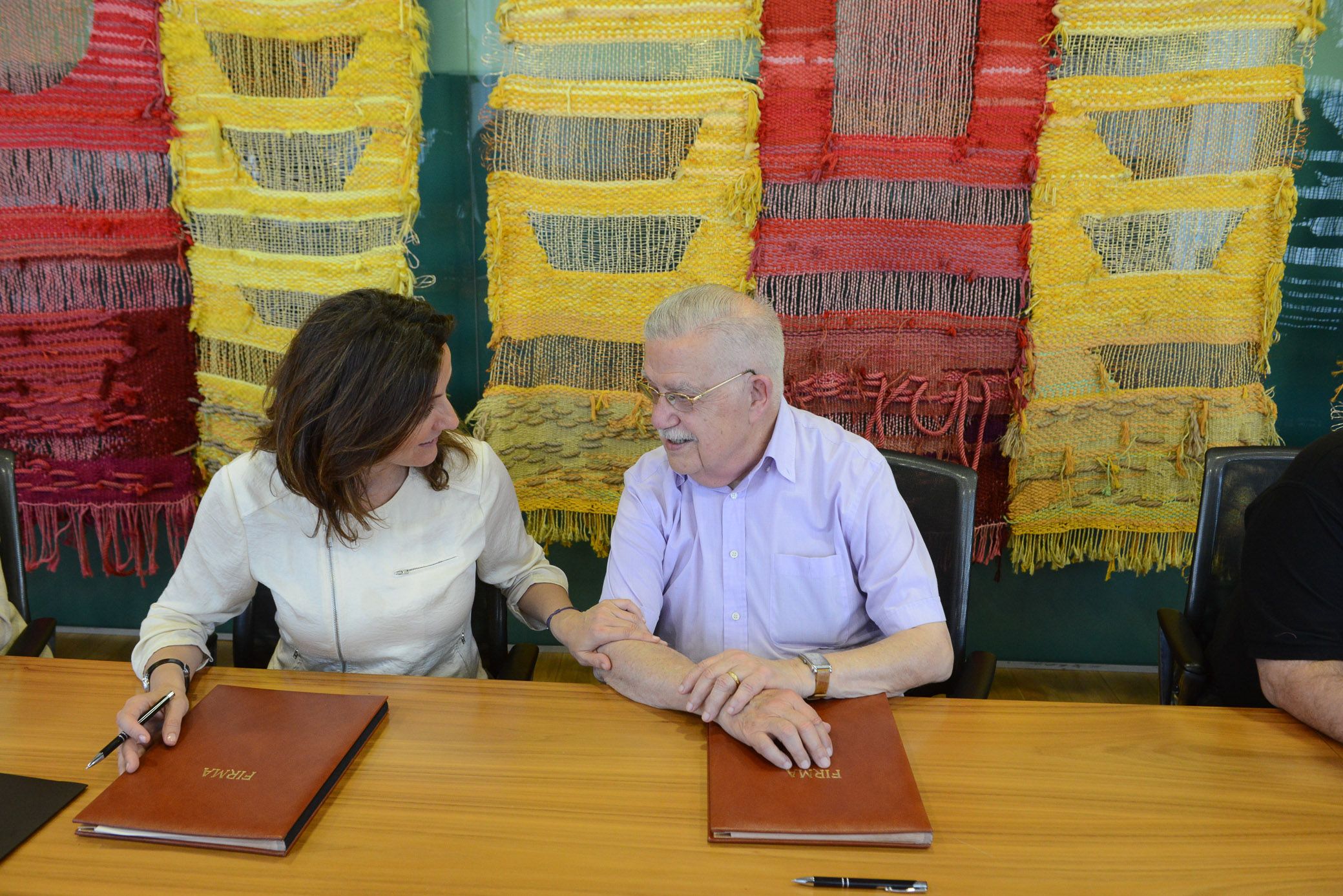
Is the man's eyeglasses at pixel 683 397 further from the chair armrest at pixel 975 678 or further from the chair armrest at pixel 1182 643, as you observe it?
the chair armrest at pixel 1182 643

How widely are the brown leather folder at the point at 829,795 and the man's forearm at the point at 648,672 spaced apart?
0.09 meters

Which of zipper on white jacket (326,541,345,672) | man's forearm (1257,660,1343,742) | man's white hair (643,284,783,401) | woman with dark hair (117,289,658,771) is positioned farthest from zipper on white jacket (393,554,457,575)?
man's forearm (1257,660,1343,742)

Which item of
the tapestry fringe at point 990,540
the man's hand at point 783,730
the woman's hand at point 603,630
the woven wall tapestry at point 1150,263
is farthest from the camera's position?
the tapestry fringe at point 990,540

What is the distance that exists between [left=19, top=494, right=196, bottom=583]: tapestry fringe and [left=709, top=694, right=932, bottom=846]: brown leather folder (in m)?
2.18

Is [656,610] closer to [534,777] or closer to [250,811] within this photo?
[534,777]

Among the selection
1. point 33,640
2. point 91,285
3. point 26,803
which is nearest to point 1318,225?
point 26,803

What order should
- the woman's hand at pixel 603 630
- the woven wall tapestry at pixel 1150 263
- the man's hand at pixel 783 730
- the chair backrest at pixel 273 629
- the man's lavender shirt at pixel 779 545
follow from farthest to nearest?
the woven wall tapestry at pixel 1150 263 → the chair backrest at pixel 273 629 → the man's lavender shirt at pixel 779 545 → the woman's hand at pixel 603 630 → the man's hand at pixel 783 730

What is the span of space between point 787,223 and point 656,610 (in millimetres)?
1274

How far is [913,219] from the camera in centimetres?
246

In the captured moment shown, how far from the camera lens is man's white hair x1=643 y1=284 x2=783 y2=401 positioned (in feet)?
5.02

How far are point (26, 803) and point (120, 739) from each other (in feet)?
0.41

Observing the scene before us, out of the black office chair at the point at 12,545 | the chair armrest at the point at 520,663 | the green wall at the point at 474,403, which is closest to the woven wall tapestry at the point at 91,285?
the green wall at the point at 474,403

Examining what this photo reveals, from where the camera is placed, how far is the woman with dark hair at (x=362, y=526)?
1.49 m

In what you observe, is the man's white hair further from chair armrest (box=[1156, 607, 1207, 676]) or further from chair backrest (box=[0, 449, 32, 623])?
chair backrest (box=[0, 449, 32, 623])
